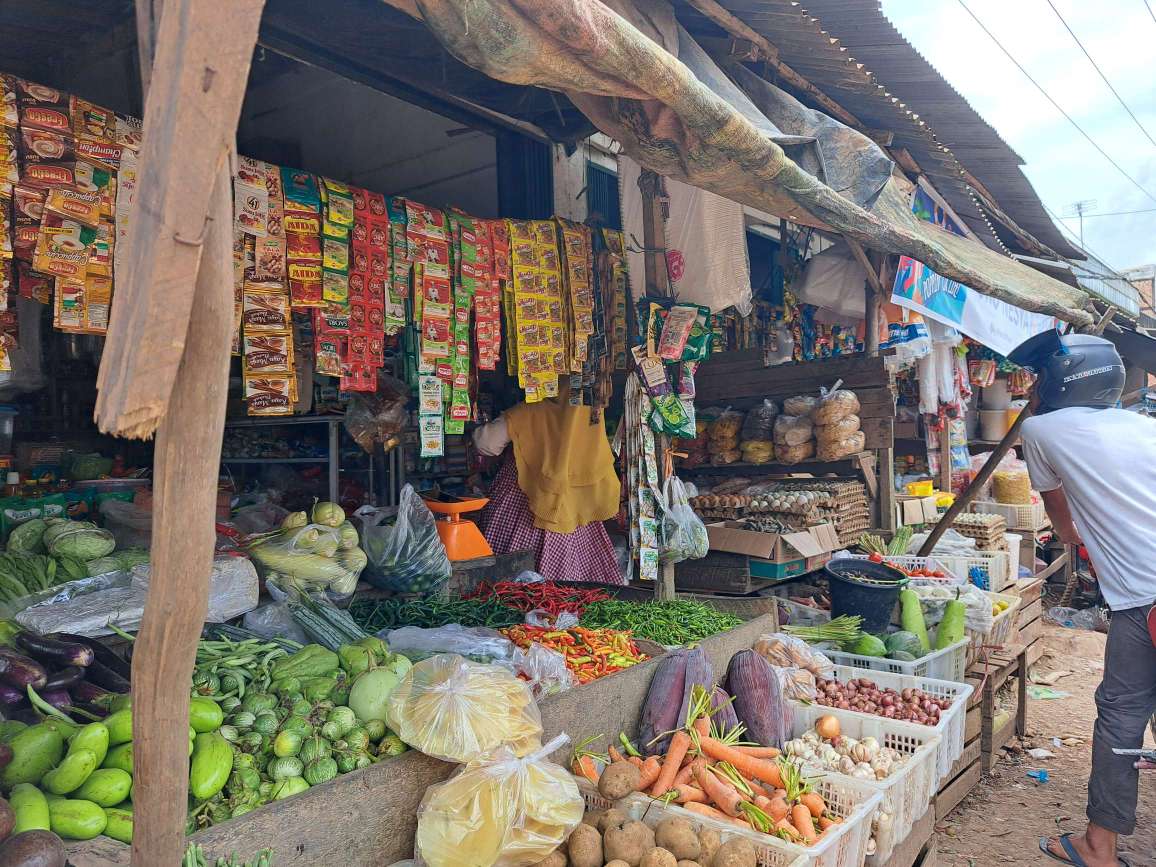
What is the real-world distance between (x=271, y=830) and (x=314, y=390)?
16.7ft

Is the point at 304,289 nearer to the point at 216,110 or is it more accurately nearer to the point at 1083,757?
the point at 216,110

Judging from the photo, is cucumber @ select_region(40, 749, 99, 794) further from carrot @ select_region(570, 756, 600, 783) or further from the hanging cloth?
the hanging cloth

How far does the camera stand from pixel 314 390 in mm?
6914

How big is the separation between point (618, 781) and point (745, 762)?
634 millimetres

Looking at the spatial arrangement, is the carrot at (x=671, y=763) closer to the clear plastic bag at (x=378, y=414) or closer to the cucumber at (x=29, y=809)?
the cucumber at (x=29, y=809)

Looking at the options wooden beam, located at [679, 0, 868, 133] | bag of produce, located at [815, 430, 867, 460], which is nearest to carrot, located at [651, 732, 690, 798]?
wooden beam, located at [679, 0, 868, 133]

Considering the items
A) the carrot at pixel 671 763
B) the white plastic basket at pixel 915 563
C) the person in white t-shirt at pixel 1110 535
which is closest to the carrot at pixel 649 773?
the carrot at pixel 671 763

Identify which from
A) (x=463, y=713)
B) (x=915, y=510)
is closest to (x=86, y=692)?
(x=463, y=713)

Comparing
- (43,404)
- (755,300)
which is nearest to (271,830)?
(755,300)

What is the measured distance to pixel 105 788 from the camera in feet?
7.11

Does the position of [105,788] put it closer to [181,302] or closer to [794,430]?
[181,302]

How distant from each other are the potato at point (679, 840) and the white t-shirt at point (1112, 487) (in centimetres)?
268

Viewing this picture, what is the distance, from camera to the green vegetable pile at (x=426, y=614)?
4.25 meters

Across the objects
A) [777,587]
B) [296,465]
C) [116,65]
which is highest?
[116,65]
